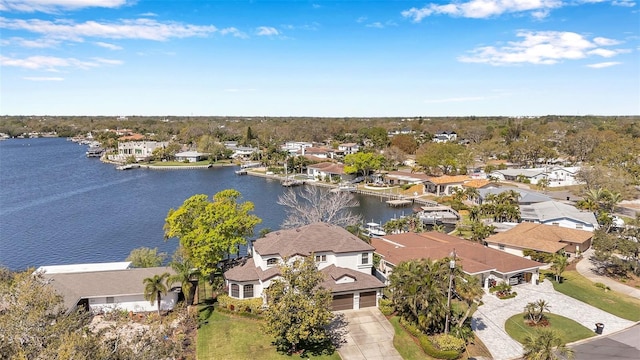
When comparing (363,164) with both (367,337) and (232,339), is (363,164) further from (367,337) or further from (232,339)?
(232,339)

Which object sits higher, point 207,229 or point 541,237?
point 207,229

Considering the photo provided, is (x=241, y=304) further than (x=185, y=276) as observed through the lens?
Yes

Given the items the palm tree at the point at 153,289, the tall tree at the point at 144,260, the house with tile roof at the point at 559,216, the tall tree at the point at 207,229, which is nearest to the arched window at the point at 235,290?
the tall tree at the point at 207,229

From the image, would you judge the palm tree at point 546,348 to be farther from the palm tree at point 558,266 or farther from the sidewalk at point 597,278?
the sidewalk at point 597,278

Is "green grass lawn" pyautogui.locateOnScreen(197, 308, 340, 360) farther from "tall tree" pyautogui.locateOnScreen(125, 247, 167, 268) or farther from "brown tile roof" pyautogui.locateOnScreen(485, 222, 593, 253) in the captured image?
"brown tile roof" pyautogui.locateOnScreen(485, 222, 593, 253)

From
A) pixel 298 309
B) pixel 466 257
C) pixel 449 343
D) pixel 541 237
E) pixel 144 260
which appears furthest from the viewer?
pixel 541 237

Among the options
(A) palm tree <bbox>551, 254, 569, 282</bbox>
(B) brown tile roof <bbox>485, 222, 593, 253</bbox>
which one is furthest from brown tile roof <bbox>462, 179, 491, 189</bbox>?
(A) palm tree <bbox>551, 254, 569, 282</bbox>

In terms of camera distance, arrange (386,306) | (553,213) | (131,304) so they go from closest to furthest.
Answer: (386,306)
(131,304)
(553,213)

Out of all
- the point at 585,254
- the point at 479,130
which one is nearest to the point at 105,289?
the point at 585,254

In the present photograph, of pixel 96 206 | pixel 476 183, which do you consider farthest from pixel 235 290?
pixel 476 183
